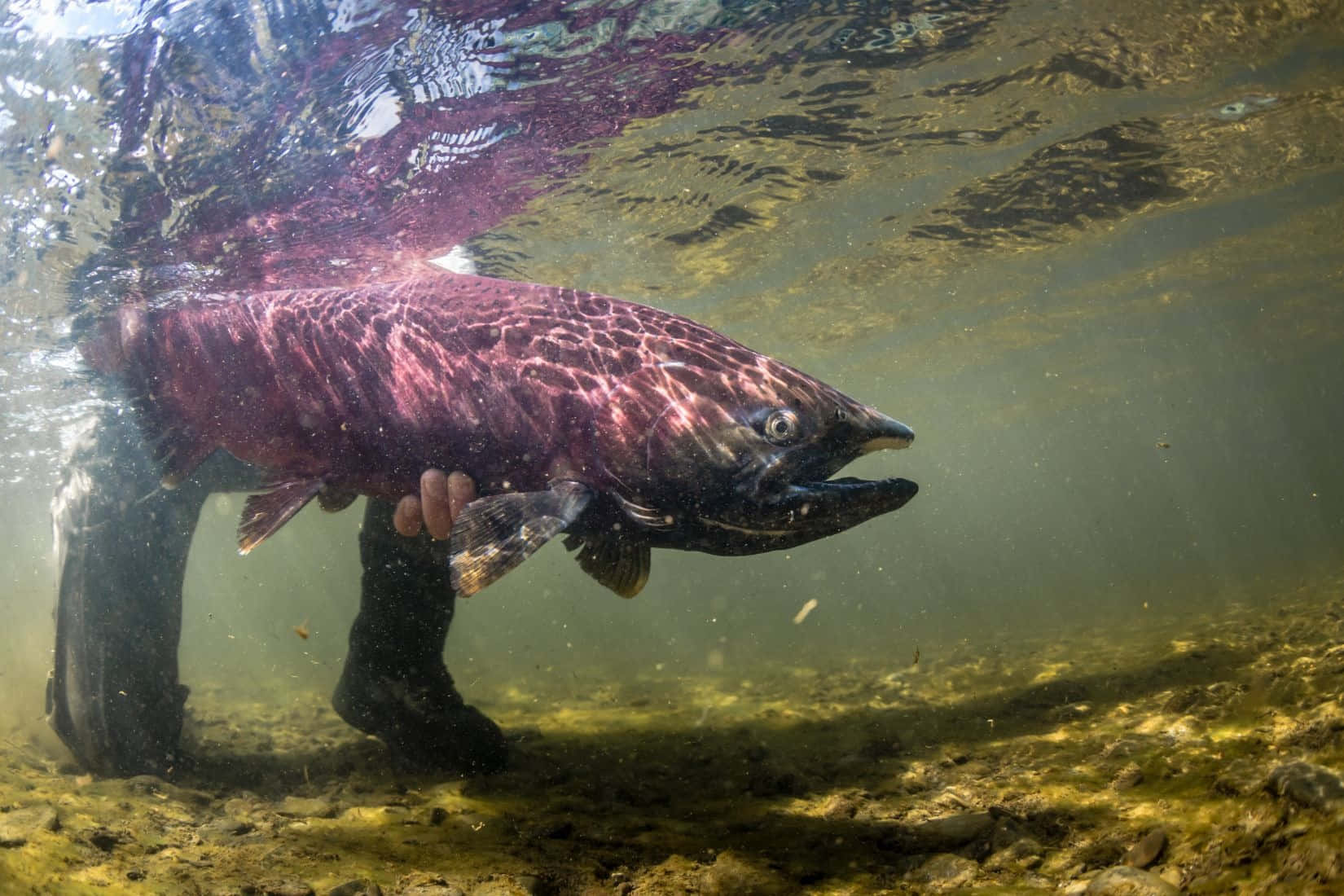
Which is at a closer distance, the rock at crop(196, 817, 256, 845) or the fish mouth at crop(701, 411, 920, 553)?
the fish mouth at crop(701, 411, 920, 553)

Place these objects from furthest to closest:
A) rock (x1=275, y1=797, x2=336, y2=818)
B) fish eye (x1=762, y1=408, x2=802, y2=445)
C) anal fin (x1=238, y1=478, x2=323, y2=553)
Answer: rock (x1=275, y1=797, x2=336, y2=818) → anal fin (x1=238, y1=478, x2=323, y2=553) → fish eye (x1=762, y1=408, x2=802, y2=445)

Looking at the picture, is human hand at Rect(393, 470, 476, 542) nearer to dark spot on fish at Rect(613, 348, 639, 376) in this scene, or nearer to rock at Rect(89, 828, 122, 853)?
dark spot on fish at Rect(613, 348, 639, 376)

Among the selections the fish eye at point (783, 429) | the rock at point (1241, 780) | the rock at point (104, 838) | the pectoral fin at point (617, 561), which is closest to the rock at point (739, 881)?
the pectoral fin at point (617, 561)

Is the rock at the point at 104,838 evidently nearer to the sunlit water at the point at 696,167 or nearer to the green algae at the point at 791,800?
the green algae at the point at 791,800

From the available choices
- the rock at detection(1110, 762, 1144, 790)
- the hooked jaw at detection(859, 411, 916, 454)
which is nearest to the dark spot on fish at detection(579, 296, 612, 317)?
the hooked jaw at detection(859, 411, 916, 454)

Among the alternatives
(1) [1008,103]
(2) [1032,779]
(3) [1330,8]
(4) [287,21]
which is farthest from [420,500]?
(3) [1330,8]

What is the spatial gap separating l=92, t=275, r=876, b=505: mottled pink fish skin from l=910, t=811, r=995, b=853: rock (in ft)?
6.91

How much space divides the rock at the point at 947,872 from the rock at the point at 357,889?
7.67ft

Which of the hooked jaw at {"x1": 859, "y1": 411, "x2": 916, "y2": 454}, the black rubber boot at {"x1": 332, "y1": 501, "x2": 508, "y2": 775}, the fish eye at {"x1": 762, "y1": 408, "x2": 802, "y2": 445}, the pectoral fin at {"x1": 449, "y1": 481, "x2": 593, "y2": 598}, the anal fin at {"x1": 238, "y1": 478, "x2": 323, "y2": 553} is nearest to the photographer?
the pectoral fin at {"x1": 449, "y1": 481, "x2": 593, "y2": 598}

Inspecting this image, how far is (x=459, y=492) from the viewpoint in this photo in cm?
380

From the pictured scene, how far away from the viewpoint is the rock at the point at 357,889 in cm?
298

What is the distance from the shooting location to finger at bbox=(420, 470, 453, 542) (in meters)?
3.83

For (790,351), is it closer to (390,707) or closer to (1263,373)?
(390,707)

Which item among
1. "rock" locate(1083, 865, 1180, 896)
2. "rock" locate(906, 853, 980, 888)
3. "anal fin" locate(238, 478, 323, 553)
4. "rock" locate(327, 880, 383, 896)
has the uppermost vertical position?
"anal fin" locate(238, 478, 323, 553)
